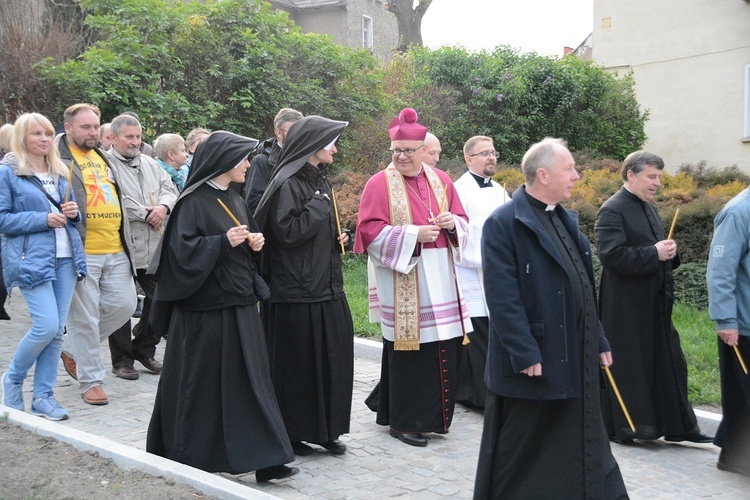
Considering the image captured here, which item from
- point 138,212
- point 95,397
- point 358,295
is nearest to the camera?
point 95,397

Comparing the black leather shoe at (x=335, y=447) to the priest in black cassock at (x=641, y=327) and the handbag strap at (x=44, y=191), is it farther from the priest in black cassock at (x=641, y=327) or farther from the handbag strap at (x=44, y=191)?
the handbag strap at (x=44, y=191)

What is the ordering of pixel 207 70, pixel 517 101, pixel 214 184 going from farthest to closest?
1. pixel 517 101
2. pixel 207 70
3. pixel 214 184

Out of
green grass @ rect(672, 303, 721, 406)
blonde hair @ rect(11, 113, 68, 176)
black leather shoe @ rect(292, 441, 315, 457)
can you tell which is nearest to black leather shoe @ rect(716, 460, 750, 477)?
green grass @ rect(672, 303, 721, 406)

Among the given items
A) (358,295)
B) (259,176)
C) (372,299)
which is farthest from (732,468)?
(358,295)

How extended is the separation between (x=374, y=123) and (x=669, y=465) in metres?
12.0

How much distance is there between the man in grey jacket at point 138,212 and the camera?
25.7ft

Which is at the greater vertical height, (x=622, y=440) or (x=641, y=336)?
(x=641, y=336)

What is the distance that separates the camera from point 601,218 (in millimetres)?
6367

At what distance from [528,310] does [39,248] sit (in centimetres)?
368

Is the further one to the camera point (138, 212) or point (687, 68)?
point (687, 68)

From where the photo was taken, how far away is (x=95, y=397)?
6969mm

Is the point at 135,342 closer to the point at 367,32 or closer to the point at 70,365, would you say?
the point at 70,365

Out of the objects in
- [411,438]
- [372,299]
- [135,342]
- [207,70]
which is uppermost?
[207,70]

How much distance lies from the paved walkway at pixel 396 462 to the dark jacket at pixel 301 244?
1.16m
